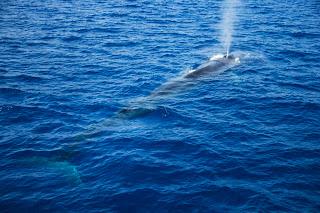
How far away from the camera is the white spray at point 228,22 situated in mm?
45781

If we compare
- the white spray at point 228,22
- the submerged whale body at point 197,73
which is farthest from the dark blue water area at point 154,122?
the white spray at point 228,22

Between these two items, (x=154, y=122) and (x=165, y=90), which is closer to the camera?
(x=154, y=122)

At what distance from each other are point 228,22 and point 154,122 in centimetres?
3258

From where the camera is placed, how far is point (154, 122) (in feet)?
87.5

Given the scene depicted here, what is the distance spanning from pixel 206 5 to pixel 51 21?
29101mm

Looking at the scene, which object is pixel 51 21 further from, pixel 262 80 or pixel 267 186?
pixel 267 186

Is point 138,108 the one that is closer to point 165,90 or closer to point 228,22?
point 165,90

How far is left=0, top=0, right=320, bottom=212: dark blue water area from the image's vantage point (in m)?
19.3

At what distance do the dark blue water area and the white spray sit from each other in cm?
118

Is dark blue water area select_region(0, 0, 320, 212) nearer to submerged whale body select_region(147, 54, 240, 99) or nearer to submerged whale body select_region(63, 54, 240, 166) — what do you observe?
submerged whale body select_region(63, 54, 240, 166)

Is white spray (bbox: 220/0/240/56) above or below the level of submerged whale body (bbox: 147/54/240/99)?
above

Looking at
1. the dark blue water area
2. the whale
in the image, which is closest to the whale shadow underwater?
the whale

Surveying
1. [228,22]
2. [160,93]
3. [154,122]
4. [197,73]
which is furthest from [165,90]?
[228,22]

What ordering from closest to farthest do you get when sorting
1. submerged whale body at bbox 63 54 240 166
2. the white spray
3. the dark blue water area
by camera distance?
1. the dark blue water area
2. submerged whale body at bbox 63 54 240 166
3. the white spray
